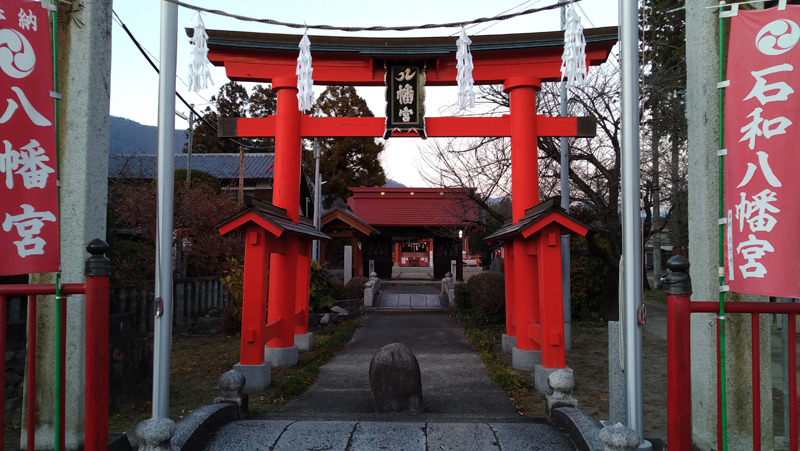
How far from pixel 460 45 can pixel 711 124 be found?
3.46 m

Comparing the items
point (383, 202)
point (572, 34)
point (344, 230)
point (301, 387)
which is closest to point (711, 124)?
point (572, 34)

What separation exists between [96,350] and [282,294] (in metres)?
5.47

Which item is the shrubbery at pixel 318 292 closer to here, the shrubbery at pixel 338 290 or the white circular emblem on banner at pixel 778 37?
the shrubbery at pixel 338 290

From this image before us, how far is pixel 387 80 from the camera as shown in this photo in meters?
9.02

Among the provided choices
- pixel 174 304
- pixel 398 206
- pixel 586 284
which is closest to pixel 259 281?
pixel 174 304

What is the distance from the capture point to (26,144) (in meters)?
3.25

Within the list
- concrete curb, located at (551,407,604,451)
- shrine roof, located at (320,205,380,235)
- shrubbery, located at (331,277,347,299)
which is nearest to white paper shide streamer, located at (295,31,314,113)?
concrete curb, located at (551,407,604,451)

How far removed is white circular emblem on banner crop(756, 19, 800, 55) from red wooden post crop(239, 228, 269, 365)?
6235 mm

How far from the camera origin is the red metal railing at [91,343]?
3.04 m

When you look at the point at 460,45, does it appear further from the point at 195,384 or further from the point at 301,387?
the point at 195,384

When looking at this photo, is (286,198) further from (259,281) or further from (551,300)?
(551,300)

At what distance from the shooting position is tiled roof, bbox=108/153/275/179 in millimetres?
22047

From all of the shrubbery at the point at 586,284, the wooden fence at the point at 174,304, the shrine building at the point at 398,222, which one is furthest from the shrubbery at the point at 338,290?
the shrubbery at the point at 586,284

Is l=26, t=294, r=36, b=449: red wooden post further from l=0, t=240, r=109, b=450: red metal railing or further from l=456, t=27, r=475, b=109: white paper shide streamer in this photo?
l=456, t=27, r=475, b=109: white paper shide streamer
